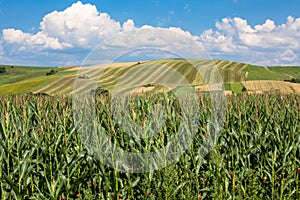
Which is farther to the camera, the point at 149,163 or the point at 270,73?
the point at 270,73

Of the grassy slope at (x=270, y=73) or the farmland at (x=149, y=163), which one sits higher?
the grassy slope at (x=270, y=73)

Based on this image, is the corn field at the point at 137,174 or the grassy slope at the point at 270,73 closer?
the corn field at the point at 137,174

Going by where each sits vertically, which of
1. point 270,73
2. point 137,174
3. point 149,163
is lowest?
point 137,174

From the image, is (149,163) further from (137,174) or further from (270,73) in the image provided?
(270,73)

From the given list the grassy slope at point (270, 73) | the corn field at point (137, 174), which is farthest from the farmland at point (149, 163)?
the grassy slope at point (270, 73)

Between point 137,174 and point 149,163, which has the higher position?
point 149,163

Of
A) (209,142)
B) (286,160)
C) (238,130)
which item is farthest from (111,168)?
(286,160)

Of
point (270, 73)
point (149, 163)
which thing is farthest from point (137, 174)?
point (270, 73)

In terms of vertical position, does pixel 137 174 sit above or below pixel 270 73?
below

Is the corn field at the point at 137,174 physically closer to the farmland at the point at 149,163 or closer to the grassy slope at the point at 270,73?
the farmland at the point at 149,163

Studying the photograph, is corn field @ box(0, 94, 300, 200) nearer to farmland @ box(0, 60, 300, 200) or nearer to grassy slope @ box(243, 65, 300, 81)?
farmland @ box(0, 60, 300, 200)

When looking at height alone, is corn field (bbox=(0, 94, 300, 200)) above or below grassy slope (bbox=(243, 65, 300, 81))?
below

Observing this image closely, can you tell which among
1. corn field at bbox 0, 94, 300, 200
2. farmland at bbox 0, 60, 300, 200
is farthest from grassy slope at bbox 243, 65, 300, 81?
corn field at bbox 0, 94, 300, 200

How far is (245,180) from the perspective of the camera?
6.43 metres
